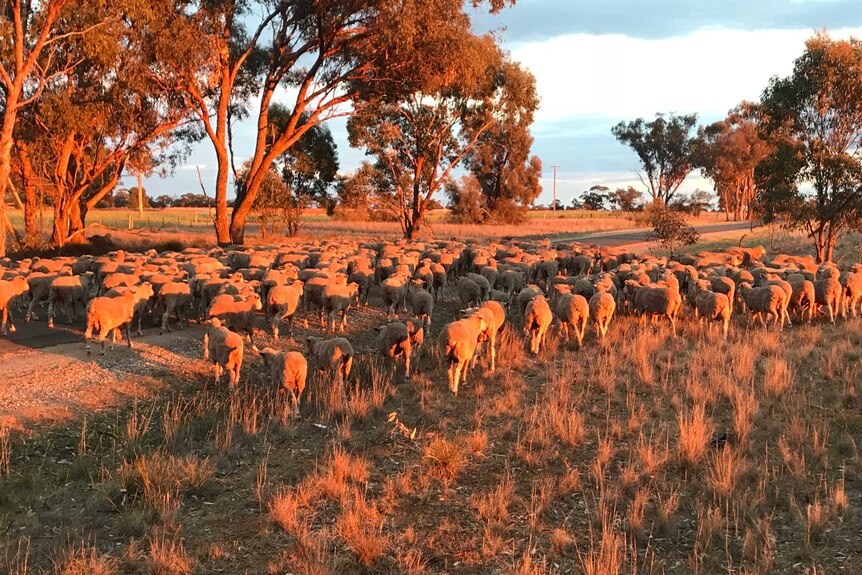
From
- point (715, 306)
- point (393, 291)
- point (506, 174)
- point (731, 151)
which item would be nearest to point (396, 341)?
point (393, 291)

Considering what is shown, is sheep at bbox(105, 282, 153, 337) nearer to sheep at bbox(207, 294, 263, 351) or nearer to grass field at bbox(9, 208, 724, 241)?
sheep at bbox(207, 294, 263, 351)

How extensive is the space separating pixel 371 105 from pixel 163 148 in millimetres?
14502

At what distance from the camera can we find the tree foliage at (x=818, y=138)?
76.3 feet

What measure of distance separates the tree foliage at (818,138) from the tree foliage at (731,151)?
179 ft

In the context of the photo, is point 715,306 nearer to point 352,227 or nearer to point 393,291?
point 393,291

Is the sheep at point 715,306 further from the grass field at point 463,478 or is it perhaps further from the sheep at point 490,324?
the sheep at point 490,324

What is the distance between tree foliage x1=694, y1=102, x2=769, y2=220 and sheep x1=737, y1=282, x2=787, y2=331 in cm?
6686

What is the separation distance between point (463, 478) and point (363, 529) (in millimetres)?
1771

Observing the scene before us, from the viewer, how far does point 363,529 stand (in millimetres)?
6250

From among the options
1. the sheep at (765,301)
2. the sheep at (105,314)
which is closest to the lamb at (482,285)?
the sheep at (765,301)

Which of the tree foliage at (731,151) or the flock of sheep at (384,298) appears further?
the tree foliage at (731,151)

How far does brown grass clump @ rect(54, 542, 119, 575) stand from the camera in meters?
5.31

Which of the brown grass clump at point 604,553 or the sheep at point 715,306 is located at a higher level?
the sheep at point 715,306

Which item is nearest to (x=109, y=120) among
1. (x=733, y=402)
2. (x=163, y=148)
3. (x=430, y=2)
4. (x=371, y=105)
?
(x=163, y=148)
